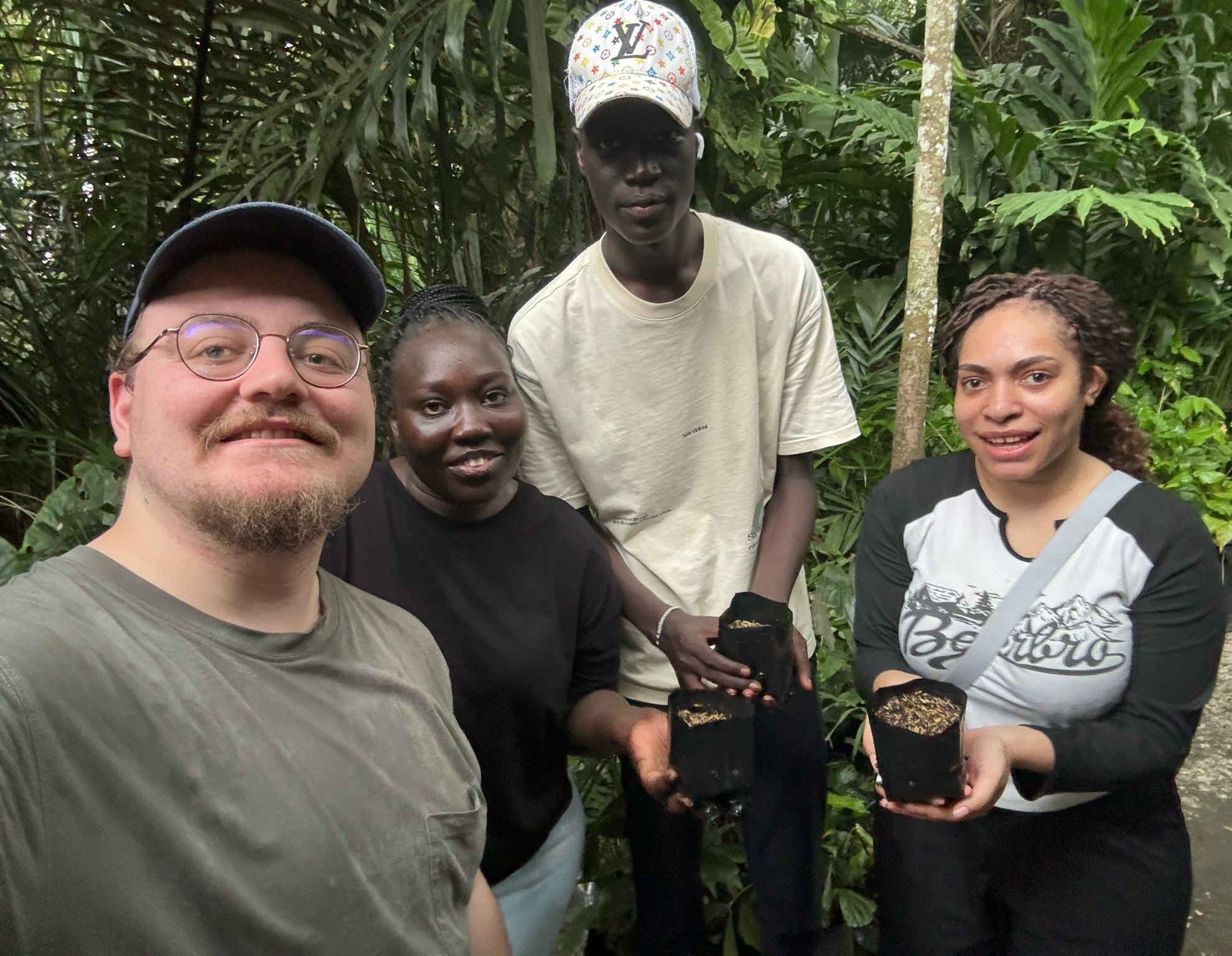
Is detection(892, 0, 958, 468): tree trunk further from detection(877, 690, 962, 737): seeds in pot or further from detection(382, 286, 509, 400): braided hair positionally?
detection(382, 286, 509, 400): braided hair

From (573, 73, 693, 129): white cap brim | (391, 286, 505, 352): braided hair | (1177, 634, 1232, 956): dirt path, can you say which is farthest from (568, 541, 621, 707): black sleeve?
(1177, 634, 1232, 956): dirt path

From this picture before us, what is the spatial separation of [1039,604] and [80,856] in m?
1.48

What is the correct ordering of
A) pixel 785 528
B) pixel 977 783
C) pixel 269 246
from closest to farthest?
pixel 269 246, pixel 977 783, pixel 785 528

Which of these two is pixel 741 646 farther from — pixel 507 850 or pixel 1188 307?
pixel 1188 307

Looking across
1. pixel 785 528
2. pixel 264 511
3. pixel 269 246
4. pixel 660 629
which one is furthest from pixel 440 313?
pixel 785 528

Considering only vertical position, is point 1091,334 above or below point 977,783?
above

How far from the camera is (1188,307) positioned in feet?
15.4

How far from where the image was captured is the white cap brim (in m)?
1.54

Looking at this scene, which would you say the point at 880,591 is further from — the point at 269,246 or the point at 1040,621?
the point at 269,246

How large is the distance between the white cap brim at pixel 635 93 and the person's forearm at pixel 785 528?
75cm

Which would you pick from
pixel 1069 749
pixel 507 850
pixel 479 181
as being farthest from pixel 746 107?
pixel 507 850

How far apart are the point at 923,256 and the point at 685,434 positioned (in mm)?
1086

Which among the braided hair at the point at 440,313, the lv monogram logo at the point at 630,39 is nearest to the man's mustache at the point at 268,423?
the braided hair at the point at 440,313

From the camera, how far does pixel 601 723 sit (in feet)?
5.10
